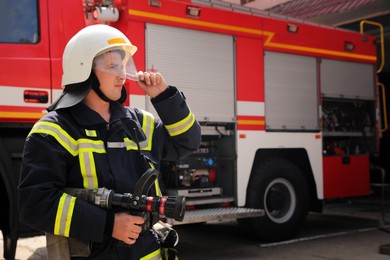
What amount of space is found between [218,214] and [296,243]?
1.34 m

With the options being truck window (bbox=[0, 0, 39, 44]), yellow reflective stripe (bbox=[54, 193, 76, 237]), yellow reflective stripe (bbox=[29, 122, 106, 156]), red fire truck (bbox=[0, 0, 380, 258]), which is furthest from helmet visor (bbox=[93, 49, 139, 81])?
truck window (bbox=[0, 0, 39, 44])

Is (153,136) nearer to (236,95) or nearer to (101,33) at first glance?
(101,33)

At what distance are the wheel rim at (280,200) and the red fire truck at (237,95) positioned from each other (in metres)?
0.01

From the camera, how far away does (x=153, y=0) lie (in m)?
5.27

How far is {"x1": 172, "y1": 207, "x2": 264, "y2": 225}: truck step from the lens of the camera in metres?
5.29

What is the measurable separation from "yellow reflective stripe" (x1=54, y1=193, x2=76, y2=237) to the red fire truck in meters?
2.77

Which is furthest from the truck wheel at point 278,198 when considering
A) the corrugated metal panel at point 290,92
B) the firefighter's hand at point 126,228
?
the firefighter's hand at point 126,228

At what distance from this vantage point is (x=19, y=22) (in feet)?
15.5

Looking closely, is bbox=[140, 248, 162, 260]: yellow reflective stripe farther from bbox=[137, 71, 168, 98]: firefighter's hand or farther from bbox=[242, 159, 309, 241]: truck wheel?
bbox=[242, 159, 309, 241]: truck wheel

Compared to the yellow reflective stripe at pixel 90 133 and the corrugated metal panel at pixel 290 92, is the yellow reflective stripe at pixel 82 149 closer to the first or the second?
the yellow reflective stripe at pixel 90 133

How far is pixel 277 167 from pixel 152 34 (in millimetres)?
2251

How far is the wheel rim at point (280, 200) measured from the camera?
6.23 metres

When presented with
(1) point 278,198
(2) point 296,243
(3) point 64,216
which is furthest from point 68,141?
(2) point 296,243

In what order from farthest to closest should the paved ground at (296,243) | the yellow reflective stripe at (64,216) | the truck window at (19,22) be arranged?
the paved ground at (296,243), the truck window at (19,22), the yellow reflective stripe at (64,216)
